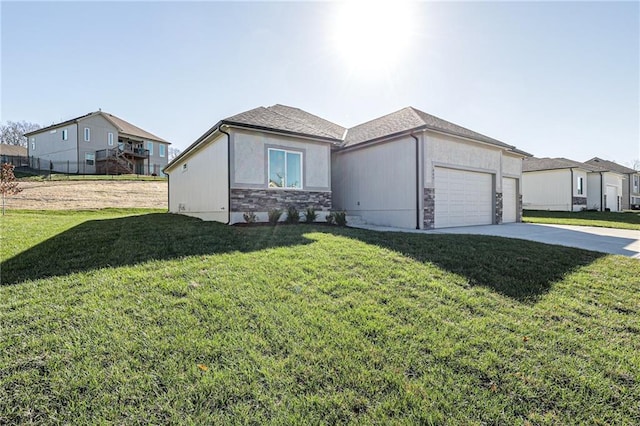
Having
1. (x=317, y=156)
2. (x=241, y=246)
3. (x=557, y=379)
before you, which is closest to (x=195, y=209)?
(x=317, y=156)

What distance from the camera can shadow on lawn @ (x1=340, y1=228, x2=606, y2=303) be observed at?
Result: 14.8ft

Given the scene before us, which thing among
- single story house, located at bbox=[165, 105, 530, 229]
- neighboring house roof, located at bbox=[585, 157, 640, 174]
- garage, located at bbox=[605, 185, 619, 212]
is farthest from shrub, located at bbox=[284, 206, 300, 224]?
neighboring house roof, located at bbox=[585, 157, 640, 174]

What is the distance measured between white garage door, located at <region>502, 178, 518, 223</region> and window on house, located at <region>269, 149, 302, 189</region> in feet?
34.4

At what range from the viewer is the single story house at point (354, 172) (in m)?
9.89

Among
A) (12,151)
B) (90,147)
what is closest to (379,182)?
(90,147)

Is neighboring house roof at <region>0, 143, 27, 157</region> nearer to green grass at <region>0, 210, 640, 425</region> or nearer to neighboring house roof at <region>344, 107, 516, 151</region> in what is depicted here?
neighboring house roof at <region>344, 107, 516, 151</region>

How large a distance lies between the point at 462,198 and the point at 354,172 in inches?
183

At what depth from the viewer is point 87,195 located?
63.6 feet

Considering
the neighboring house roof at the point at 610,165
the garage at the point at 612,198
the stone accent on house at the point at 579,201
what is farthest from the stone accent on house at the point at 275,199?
the neighboring house roof at the point at 610,165

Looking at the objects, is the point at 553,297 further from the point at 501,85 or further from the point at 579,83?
the point at 579,83

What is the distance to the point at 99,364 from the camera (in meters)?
2.50

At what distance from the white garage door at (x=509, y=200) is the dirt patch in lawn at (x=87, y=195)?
20237 millimetres

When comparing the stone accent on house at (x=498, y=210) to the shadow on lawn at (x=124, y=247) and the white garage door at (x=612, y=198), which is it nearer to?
the shadow on lawn at (x=124, y=247)

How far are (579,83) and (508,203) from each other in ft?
19.3
